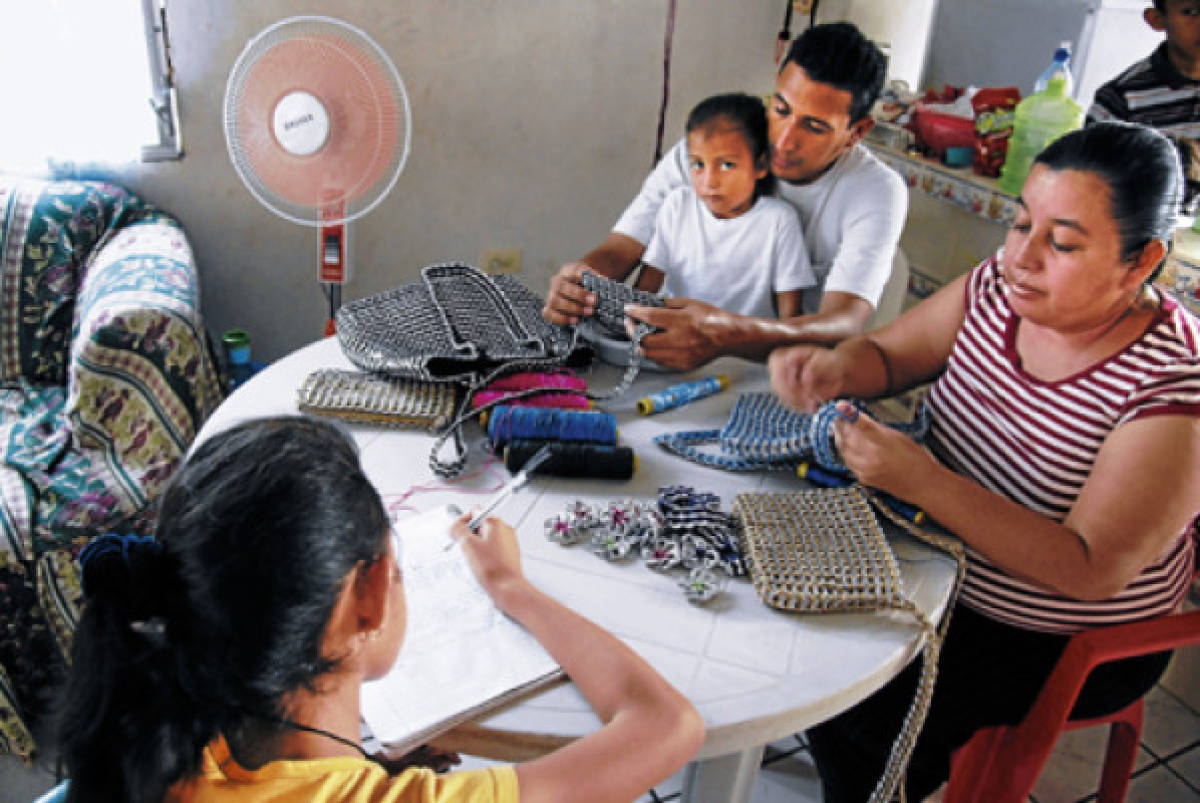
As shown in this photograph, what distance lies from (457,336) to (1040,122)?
62.3 inches

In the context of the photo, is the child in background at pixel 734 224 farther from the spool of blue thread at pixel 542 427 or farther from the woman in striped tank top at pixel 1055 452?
the spool of blue thread at pixel 542 427

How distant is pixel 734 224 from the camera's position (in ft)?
6.40

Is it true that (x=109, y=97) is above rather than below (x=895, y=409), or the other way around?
above

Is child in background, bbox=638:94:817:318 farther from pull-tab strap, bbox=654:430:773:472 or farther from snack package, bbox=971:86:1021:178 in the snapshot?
snack package, bbox=971:86:1021:178

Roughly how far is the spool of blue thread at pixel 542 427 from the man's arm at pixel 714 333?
11.4 inches

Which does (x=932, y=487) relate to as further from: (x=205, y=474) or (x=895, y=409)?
(x=895, y=409)

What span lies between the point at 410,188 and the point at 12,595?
1.69 m

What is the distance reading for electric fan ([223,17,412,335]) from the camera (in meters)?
1.95

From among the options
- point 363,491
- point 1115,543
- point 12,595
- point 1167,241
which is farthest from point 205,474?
point 12,595

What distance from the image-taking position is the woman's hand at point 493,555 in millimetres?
1070

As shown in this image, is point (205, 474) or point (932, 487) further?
point (932, 487)

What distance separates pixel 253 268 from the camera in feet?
9.61

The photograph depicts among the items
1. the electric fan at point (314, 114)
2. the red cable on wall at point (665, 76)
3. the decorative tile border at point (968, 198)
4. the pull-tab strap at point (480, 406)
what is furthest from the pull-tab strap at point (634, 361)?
the red cable on wall at point (665, 76)

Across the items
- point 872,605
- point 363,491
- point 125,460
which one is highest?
point 363,491
